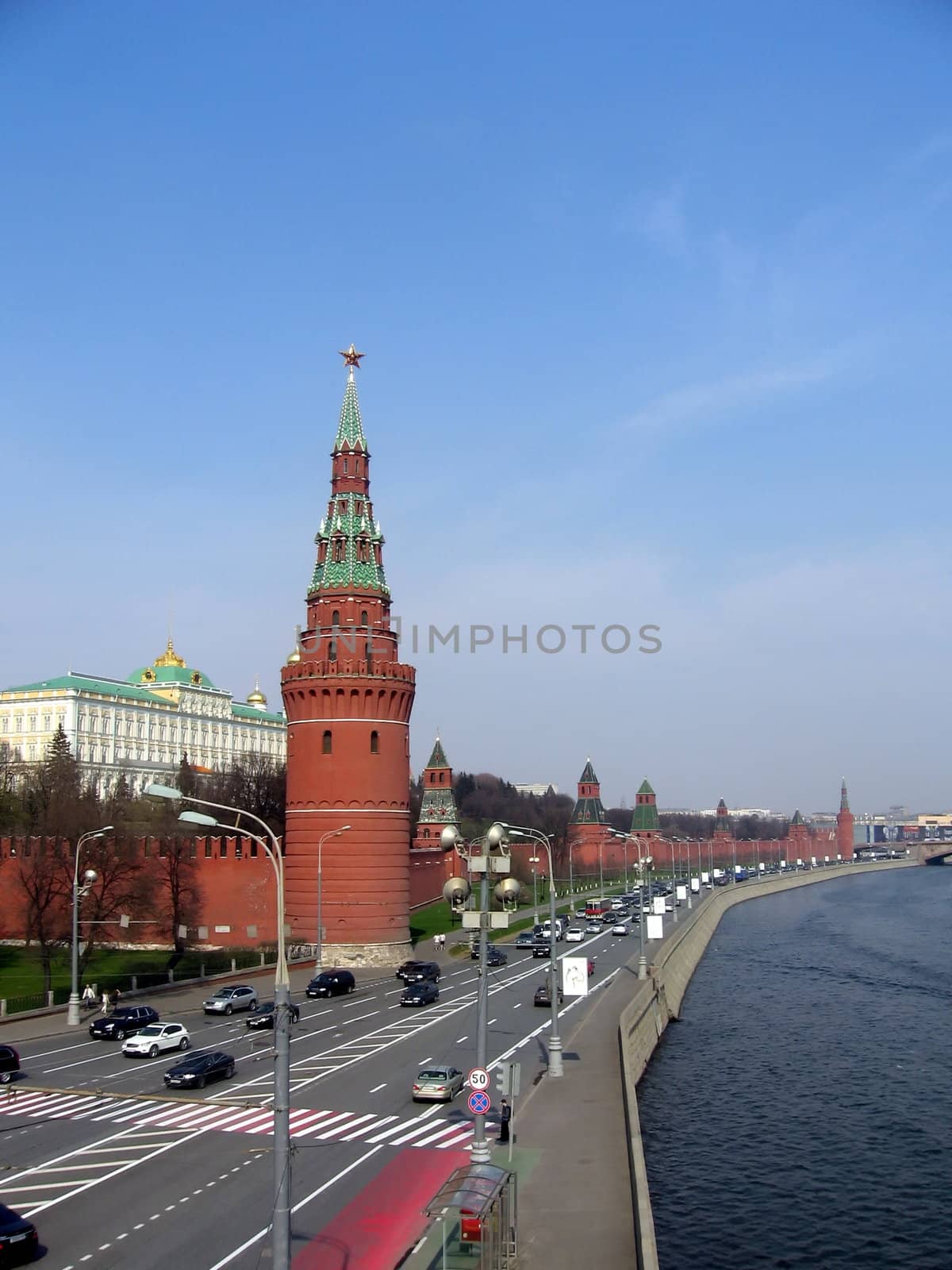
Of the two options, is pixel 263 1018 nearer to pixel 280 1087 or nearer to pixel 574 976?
pixel 574 976

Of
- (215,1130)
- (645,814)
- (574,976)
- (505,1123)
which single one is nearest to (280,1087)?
(505,1123)

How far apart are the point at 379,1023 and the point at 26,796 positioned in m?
55.2

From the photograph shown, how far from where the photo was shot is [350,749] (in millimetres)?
60281

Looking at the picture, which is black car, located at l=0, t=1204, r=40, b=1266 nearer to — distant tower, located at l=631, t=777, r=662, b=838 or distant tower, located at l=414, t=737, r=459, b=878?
distant tower, located at l=414, t=737, r=459, b=878

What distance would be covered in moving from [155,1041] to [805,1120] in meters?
20.4

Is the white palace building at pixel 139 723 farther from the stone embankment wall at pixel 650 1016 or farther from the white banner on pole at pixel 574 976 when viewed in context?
the white banner on pole at pixel 574 976

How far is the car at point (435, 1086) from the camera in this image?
Result: 98.4 feet

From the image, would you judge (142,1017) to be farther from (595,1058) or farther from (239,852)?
(239,852)

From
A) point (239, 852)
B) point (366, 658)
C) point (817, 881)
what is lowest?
point (817, 881)

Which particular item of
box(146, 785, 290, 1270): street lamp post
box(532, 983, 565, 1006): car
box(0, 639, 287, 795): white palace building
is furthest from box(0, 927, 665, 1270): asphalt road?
box(0, 639, 287, 795): white palace building

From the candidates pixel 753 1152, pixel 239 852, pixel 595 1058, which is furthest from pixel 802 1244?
pixel 239 852

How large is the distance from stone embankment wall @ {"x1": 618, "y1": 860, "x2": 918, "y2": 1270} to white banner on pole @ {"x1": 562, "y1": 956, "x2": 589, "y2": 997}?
168 centimetres

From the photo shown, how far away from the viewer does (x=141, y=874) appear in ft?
208

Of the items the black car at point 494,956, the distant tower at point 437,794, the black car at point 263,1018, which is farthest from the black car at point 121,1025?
the distant tower at point 437,794
